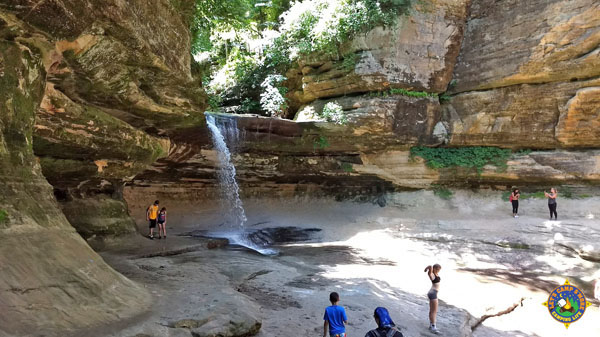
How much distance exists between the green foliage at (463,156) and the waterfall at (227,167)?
7.47 meters

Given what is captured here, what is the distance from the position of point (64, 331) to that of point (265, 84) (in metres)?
13.3

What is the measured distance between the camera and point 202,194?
1731cm

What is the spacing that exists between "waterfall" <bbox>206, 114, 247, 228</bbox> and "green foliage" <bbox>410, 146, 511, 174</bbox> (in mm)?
7467

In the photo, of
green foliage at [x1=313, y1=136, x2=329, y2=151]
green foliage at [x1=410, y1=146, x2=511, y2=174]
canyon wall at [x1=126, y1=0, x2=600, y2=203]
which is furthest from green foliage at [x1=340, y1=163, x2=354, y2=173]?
green foliage at [x1=410, y1=146, x2=511, y2=174]

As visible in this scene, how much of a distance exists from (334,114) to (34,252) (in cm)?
1120

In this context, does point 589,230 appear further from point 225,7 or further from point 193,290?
point 225,7

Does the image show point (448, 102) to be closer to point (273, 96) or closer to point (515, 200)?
point (515, 200)

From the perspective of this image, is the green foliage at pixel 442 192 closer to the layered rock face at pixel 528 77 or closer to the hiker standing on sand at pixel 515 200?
the layered rock face at pixel 528 77

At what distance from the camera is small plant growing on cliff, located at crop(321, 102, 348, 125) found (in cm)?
1403

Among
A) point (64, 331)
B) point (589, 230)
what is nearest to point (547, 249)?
point (589, 230)

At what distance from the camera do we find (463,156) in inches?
595

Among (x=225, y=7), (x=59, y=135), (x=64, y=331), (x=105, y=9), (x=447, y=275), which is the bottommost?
(x=447, y=275)

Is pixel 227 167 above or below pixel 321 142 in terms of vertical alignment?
below

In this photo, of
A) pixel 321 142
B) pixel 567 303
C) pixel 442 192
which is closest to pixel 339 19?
pixel 321 142
